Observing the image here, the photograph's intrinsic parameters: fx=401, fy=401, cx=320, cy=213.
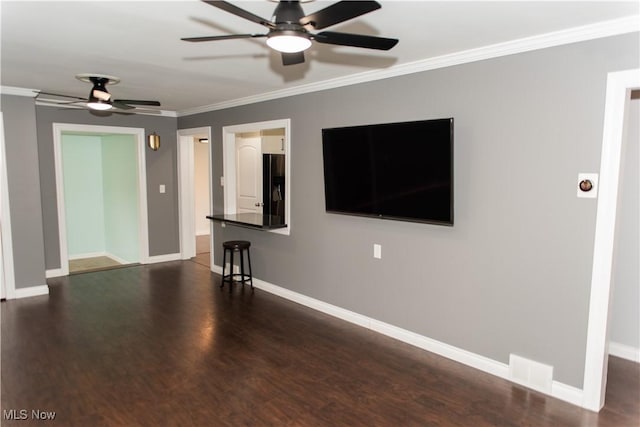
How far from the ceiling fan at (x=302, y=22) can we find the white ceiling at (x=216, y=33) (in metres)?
0.32

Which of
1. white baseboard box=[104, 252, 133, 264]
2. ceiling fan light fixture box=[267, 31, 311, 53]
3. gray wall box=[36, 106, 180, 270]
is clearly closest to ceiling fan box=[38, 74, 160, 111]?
gray wall box=[36, 106, 180, 270]

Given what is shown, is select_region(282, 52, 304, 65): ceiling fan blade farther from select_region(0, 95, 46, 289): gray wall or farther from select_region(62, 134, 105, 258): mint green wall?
select_region(62, 134, 105, 258): mint green wall

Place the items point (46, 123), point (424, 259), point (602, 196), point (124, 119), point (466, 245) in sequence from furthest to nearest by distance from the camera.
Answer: point (124, 119) < point (46, 123) < point (424, 259) < point (466, 245) < point (602, 196)

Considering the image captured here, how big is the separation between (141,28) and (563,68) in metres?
2.88

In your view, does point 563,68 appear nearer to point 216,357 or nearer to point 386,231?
point 386,231

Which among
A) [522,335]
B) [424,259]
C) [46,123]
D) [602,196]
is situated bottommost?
Result: [522,335]

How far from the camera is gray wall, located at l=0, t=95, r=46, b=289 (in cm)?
486

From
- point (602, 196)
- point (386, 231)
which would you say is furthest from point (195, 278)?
point (602, 196)

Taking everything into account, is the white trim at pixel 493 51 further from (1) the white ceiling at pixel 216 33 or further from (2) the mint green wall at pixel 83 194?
(2) the mint green wall at pixel 83 194

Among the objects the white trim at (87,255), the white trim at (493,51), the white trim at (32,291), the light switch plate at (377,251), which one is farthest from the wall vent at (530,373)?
the white trim at (87,255)

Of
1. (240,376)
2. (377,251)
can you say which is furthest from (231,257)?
(240,376)

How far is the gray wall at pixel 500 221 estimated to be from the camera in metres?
2.73

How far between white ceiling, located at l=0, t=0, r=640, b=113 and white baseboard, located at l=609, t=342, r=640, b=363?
2.83 m

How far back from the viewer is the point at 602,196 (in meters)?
2.62
